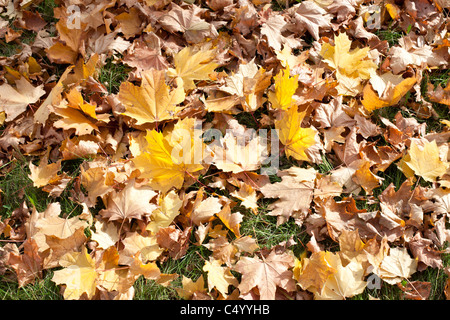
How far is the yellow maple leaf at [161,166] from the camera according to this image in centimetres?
174

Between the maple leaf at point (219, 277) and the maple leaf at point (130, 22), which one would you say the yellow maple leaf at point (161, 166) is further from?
the maple leaf at point (130, 22)

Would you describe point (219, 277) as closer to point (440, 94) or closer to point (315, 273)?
point (315, 273)

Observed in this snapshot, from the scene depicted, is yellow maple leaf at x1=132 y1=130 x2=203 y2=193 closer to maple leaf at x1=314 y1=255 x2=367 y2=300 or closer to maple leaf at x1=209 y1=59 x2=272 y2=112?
maple leaf at x1=209 y1=59 x2=272 y2=112

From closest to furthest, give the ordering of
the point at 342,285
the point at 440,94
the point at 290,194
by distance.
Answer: the point at 342,285 → the point at 290,194 → the point at 440,94

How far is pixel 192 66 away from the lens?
86.0 inches

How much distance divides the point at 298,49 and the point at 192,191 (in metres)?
1.11

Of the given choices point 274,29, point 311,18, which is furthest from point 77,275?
point 311,18

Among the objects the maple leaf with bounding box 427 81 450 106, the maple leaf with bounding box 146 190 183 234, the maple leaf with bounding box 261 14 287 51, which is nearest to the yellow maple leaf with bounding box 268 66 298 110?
the maple leaf with bounding box 261 14 287 51

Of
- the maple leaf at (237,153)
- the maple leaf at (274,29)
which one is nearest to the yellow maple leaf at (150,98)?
the maple leaf at (237,153)

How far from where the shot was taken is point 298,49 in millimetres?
2381

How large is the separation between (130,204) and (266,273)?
2.22 feet

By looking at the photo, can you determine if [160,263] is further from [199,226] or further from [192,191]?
[192,191]

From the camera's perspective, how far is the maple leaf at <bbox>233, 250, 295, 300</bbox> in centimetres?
165

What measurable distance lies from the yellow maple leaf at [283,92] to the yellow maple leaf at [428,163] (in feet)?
2.12
